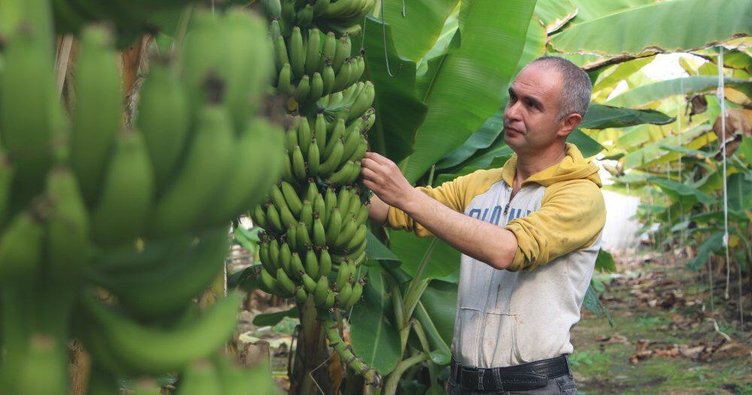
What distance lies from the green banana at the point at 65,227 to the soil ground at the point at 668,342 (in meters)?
5.23

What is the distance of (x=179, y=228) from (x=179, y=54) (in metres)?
0.19

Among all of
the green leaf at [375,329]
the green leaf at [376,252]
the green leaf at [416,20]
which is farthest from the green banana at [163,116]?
the green leaf at [416,20]

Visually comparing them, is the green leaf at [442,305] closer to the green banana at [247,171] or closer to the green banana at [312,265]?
the green banana at [312,265]

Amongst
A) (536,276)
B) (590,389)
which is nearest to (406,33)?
(536,276)

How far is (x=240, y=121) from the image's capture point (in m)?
0.99

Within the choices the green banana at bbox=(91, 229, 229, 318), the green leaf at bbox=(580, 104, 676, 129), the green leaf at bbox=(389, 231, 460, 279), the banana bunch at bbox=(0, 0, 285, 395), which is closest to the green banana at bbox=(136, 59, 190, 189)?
the banana bunch at bbox=(0, 0, 285, 395)

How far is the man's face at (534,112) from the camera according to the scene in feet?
8.39

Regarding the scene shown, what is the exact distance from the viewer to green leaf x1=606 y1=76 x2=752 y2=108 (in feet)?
21.1

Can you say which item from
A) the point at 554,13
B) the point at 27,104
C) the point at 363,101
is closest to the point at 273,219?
the point at 363,101

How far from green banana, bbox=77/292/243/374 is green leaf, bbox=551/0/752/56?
4007 mm

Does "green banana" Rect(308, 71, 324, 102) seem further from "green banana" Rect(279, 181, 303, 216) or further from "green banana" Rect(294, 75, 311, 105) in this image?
"green banana" Rect(279, 181, 303, 216)

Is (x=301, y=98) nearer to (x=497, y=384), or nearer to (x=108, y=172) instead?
(x=497, y=384)

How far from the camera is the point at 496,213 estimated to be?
2.68 meters

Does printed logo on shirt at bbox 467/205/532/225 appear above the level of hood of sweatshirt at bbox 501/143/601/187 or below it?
below
